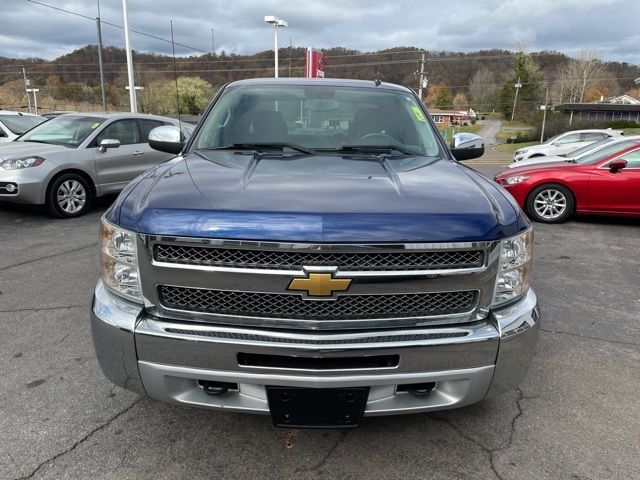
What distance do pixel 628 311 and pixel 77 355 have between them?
4.48m

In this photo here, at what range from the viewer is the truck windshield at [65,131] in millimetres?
8036

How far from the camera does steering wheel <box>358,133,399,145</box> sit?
11.0 ft

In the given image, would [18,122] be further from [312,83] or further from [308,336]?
[308,336]

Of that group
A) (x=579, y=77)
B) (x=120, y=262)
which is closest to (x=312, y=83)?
(x=120, y=262)

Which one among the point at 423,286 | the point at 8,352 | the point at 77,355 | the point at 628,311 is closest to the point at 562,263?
the point at 628,311

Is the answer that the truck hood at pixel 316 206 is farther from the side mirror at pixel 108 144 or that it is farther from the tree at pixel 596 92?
the tree at pixel 596 92

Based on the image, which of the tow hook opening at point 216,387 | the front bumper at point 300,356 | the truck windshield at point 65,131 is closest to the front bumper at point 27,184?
the truck windshield at point 65,131

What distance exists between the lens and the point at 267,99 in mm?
3617

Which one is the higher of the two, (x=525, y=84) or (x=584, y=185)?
(x=525, y=84)

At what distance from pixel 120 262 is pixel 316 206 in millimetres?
882

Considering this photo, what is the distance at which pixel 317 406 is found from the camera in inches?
80.4

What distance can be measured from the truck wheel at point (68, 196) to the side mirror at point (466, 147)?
6071 mm

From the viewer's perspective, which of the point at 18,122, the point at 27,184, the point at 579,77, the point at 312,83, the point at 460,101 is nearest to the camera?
the point at 312,83

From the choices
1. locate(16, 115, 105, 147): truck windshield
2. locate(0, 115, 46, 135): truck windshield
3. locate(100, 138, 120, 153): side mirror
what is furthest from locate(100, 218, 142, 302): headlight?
locate(0, 115, 46, 135): truck windshield
